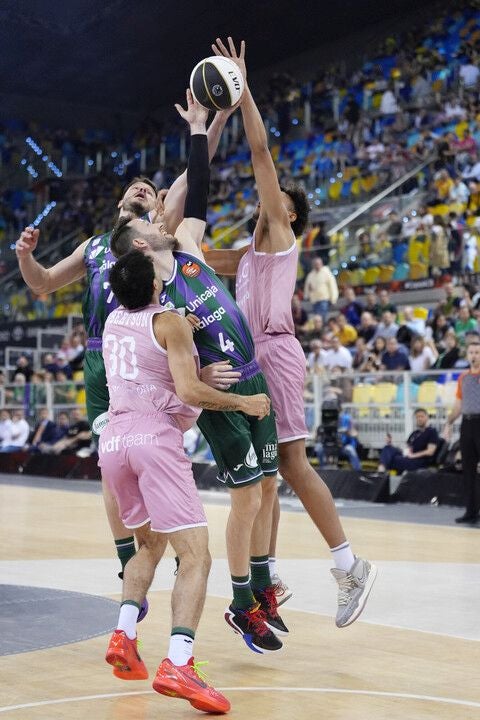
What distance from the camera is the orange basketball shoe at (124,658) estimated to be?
4391 millimetres

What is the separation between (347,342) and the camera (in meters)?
17.5

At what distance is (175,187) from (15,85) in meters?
30.5

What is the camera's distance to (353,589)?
5.68 meters

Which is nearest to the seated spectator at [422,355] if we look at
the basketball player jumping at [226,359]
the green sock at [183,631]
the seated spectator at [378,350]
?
the seated spectator at [378,350]

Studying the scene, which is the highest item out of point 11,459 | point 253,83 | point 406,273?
point 253,83

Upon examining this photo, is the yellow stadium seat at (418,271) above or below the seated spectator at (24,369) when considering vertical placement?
above

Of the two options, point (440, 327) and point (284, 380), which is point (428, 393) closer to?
point (440, 327)

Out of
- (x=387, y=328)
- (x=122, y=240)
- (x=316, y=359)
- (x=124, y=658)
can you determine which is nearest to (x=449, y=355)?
(x=387, y=328)

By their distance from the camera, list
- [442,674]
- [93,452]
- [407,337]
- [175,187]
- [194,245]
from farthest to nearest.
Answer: [93,452]
[407,337]
[175,187]
[194,245]
[442,674]

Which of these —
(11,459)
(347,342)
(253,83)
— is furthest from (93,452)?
(253,83)

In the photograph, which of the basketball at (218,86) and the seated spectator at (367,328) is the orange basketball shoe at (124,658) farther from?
the seated spectator at (367,328)

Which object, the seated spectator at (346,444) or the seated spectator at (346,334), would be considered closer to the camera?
the seated spectator at (346,444)

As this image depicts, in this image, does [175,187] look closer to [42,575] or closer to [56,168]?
[42,575]

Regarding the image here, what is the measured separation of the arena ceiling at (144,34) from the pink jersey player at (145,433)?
25.3m
